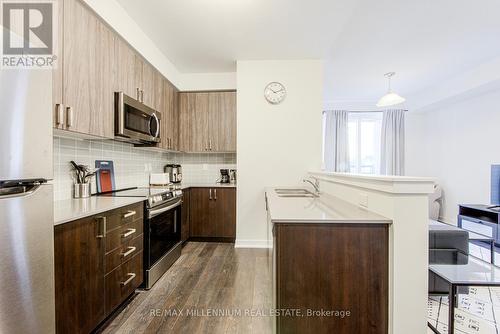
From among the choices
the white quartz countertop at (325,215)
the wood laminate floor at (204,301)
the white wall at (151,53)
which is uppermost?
the white wall at (151,53)

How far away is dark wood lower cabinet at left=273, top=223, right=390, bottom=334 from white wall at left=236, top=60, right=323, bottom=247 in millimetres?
2097

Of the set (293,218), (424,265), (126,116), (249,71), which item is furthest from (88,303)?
(249,71)

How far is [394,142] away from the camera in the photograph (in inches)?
233

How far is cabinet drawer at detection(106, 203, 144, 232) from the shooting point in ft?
5.63

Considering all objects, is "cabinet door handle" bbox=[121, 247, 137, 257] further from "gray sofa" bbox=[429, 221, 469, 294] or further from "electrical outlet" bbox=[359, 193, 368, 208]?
"gray sofa" bbox=[429, 221, 469, 294]

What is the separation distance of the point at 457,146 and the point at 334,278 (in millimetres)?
5417

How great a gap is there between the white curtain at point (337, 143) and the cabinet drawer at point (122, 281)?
500 centimetres

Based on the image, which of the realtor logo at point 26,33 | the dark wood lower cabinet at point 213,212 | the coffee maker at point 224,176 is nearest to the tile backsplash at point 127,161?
the coffee maker at point 224,176

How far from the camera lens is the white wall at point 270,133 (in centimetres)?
339

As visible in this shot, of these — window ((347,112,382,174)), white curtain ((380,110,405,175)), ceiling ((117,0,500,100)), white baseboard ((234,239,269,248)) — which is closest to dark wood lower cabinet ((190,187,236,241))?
white baseboard ((234,239,269,248))

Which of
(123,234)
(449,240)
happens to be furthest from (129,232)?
(449,240)

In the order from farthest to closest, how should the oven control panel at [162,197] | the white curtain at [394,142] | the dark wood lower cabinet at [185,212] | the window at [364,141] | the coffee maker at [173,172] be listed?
the window at [364,141] < the white curtain at [394,142] < the coffee maker at [173,172] < the dark wood lower cabinet at [185,212] < the oven control panel at [162,197]

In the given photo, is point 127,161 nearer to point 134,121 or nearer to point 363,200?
point 134,121

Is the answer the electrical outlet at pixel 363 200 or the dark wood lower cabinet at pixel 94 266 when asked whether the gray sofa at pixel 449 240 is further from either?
the dark wood lower cabinet at pixel 94 266
